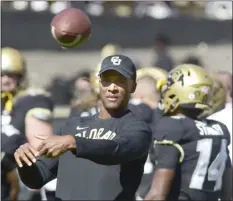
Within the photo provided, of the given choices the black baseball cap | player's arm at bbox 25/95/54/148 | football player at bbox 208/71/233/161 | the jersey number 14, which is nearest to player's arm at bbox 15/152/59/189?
the black baseball cap

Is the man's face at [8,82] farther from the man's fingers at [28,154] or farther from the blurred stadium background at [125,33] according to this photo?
the blurred stadium background at [125,33]

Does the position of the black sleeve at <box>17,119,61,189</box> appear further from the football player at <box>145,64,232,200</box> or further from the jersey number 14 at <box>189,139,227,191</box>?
the jersey number 14 at <box>189,139,227,191</box>

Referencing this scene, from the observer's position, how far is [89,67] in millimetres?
21109

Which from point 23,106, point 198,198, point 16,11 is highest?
point 16,11

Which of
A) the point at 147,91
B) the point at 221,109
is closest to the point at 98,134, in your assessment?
the point at 221,109

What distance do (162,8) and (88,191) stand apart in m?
17.4

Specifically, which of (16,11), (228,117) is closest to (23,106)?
(228,117)

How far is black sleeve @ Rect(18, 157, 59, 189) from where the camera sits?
5277 millimetres

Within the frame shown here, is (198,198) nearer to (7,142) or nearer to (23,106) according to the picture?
(7,142)

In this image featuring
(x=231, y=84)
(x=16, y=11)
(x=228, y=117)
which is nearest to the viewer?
(x=228, y=117)

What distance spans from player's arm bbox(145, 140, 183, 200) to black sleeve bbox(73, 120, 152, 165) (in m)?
1.05

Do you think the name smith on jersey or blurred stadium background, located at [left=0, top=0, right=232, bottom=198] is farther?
A: blurred stadium background, located at [left=0, top=0, right=232, bottom=198]

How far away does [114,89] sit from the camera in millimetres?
5477

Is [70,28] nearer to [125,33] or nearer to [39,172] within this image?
[39,172]
